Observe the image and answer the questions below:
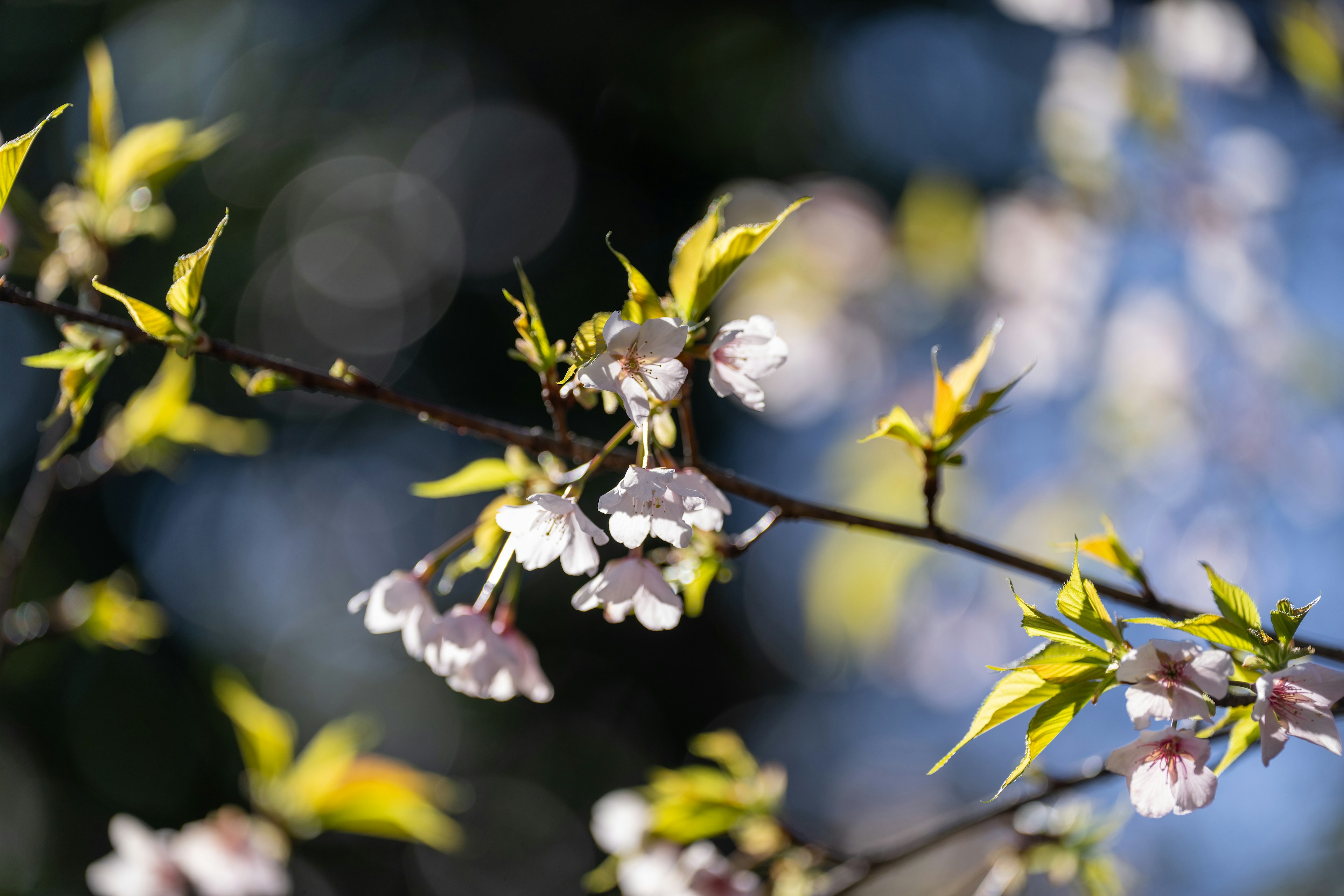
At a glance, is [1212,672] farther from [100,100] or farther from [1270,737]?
[100,100]

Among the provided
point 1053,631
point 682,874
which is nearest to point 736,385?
point 1053,631

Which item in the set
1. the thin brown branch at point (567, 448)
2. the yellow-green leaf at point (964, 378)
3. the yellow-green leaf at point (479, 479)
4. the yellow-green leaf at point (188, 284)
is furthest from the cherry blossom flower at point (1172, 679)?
the yellow-green leaf at point (188, 284)

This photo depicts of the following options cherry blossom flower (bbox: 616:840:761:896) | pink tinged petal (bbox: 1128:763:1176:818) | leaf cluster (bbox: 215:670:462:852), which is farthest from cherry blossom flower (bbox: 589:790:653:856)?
pink tinged petal (bbox: 1128:763:1176:818)

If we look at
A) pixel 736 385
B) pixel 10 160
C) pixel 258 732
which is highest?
pixel 10 160

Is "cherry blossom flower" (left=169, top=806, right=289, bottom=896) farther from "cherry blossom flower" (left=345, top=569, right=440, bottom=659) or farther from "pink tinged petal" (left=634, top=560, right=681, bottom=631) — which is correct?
"pink tinged petal" (left=634, top=560, right=681, bottom=631)

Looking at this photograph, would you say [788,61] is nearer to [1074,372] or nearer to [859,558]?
[1074,372]

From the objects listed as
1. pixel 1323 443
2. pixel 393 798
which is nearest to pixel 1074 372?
pixel 1323 443
